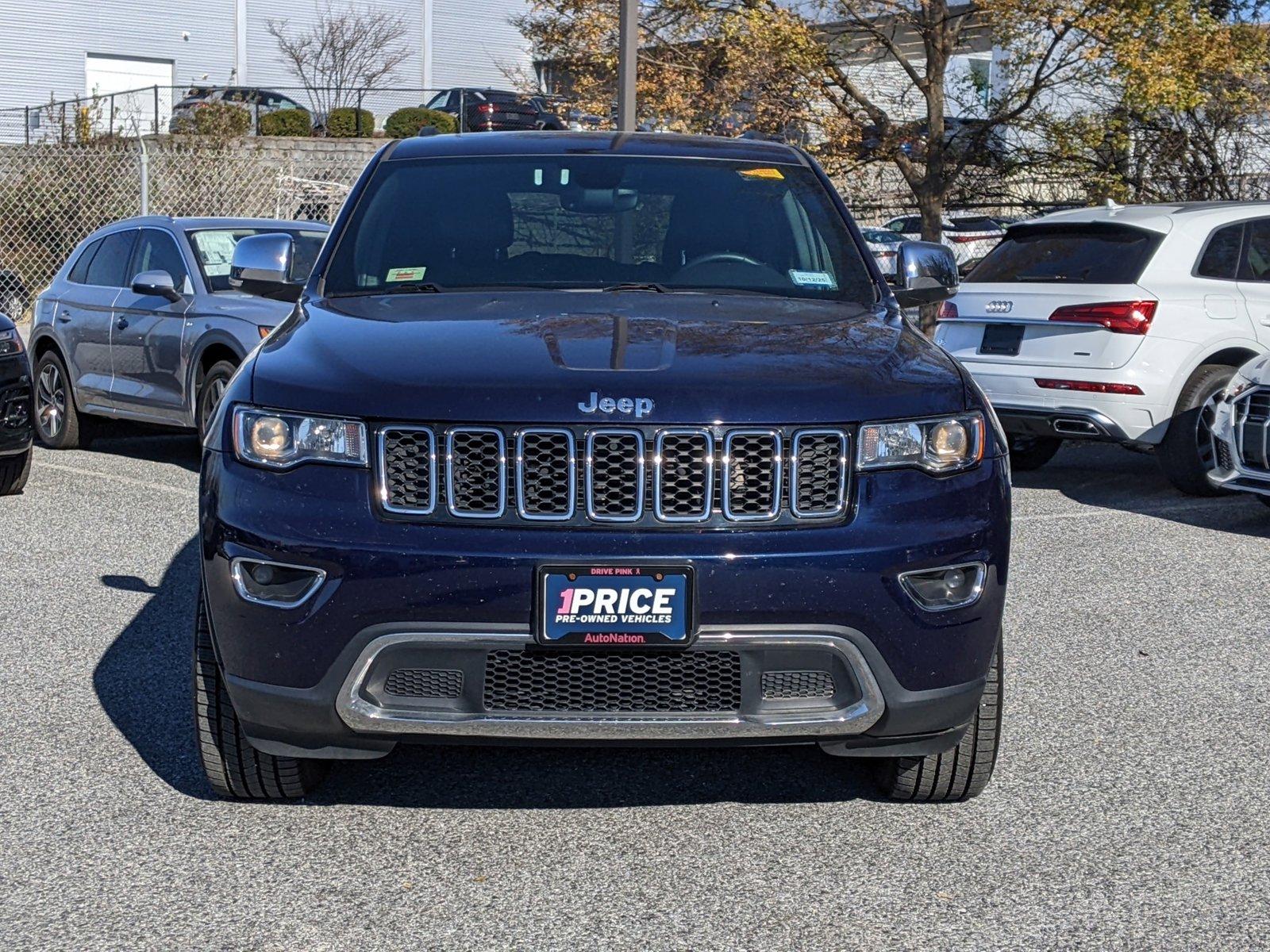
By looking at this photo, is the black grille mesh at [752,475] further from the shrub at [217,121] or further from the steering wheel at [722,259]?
the shrub at [217,121]

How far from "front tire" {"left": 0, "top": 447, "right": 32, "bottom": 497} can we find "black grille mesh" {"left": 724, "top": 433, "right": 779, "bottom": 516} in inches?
264

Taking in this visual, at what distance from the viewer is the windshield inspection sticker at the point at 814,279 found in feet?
16.5

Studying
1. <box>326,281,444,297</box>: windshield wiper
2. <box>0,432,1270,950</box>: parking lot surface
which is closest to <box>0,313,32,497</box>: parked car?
<box>0,432,1270,950</box>: parking lot surface

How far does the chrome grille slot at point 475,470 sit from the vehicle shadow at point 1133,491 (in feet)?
20.5

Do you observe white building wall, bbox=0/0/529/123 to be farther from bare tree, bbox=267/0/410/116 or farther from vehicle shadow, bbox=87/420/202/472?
vehicle shadow, bbox=87/420/202/472

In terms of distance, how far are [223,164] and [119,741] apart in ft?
55.6

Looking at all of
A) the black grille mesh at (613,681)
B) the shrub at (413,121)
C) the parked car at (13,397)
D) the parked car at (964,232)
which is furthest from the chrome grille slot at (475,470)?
the shrub at (413,121)

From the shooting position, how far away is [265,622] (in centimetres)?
379

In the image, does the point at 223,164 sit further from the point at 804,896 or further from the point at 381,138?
the point at 804,896

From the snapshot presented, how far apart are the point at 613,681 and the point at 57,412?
8.99 meters

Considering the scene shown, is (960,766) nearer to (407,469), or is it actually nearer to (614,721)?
(614,721)

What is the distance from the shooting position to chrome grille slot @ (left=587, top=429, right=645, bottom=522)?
147 inches

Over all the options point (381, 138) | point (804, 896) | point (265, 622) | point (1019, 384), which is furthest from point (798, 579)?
point (381, 138)

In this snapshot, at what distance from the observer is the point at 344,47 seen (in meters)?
45.9
